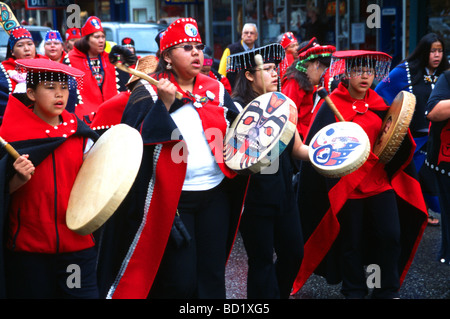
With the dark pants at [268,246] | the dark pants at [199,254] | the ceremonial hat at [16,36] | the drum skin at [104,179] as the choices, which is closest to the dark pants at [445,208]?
the dark pants at [268,246]

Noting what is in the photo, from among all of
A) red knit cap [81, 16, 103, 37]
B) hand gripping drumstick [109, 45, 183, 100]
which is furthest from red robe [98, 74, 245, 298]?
red knit cap [81, 16, 103, 37]

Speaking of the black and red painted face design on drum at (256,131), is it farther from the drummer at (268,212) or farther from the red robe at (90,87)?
the red robe at (90,87)

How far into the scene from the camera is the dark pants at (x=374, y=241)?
460 centimetres

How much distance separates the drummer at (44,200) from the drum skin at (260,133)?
2.71 feet

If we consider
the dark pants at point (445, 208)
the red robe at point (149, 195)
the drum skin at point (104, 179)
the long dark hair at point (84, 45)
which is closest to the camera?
the drum skin at point (104, 179)

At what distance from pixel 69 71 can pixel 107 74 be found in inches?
145

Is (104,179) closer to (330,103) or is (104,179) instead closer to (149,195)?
(149,195)

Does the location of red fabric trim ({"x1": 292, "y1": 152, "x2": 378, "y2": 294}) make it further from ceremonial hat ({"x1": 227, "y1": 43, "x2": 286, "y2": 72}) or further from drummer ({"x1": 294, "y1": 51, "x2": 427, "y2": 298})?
ceremonial hat ({"x1": 227, "y1": 43, "x2": 286, "y2": 72})

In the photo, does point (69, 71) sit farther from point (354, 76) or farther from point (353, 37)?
point (353, 37)

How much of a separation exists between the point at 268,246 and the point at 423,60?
294 cm

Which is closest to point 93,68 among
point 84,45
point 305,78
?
point 84,45

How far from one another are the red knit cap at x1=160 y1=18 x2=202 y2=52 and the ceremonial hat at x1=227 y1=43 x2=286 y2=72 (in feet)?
1.21
